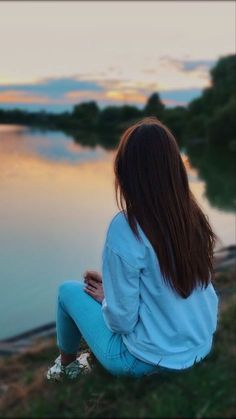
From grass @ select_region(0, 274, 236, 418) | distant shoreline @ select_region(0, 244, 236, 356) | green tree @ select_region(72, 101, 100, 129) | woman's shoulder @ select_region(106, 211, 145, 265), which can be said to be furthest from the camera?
green tree @ select_region(72, 101, 100, 129)

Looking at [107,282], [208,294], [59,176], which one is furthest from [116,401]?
[59,176]

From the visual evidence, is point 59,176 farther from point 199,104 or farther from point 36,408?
point 199,104

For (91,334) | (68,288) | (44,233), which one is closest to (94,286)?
(68,288)

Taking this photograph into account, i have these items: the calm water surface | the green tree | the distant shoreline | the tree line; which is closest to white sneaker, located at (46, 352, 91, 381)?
the calm water surface

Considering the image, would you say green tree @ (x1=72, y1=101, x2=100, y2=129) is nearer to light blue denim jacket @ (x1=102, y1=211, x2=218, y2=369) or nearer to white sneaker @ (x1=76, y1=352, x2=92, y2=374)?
white sneaker @ (x1=76, y1=352, x2=92, y2=374)

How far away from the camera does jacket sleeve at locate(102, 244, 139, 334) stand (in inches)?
77.6

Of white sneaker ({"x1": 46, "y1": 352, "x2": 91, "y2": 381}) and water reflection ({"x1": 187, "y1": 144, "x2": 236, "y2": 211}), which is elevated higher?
white sneaker ({"x1": 46, "y1": 352, "x2": 91, "y2": 381})

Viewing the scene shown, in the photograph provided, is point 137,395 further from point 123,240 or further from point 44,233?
point 44,233

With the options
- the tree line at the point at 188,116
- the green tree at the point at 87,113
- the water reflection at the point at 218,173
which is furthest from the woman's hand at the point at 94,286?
the green tree at the point at 87,113

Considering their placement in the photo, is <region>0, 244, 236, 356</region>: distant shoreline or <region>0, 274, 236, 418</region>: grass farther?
<region>0, 244, 236, 356</region>: distant shoreline

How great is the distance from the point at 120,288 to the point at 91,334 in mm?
396

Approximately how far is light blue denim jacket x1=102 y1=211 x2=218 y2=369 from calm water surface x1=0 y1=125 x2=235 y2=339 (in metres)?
0.62

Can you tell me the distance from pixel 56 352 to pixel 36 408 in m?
2.87

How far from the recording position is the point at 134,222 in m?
2.01
